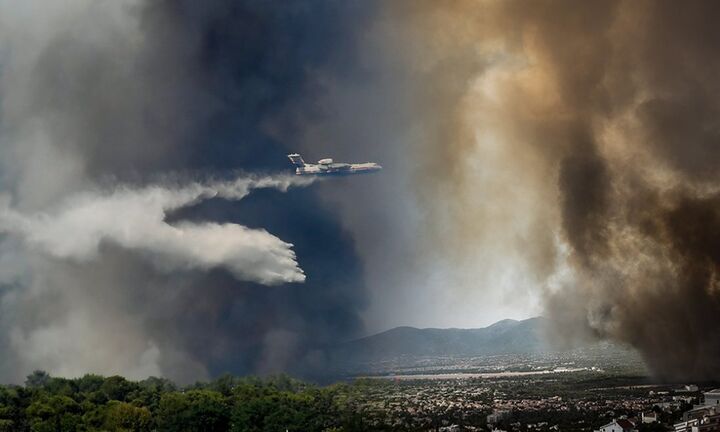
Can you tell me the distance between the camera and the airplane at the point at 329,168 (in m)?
58.3

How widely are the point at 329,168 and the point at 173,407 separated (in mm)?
18162

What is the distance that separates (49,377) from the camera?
6619cm

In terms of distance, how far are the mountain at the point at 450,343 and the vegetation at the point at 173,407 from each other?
362 inches

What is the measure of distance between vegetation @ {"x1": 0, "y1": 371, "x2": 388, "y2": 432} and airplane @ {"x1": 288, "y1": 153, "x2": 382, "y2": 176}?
47.2 ft

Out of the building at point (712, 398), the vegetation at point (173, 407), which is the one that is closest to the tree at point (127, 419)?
the vegetation at point (173, 407)

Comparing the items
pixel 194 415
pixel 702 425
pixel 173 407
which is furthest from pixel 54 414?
pixel 702 425

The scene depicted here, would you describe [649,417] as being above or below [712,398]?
below

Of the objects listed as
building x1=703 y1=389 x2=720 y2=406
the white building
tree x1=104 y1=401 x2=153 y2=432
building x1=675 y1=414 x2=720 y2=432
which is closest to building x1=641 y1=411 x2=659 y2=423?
the white building

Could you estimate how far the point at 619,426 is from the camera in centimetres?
4006

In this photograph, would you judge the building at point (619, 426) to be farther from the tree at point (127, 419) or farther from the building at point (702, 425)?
the tree at point (127, 419)

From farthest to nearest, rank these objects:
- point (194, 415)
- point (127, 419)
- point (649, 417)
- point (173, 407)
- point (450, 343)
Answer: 1. point (450, 343)
2. point (173, 407)
3. point (127, 419)
4. point (194, 415)
5. point (649, 417)

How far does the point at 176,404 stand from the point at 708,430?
30401 millimetres

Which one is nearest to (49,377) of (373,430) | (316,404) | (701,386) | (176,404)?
(176,404)

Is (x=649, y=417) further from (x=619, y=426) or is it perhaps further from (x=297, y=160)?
(x=297, y=160)
